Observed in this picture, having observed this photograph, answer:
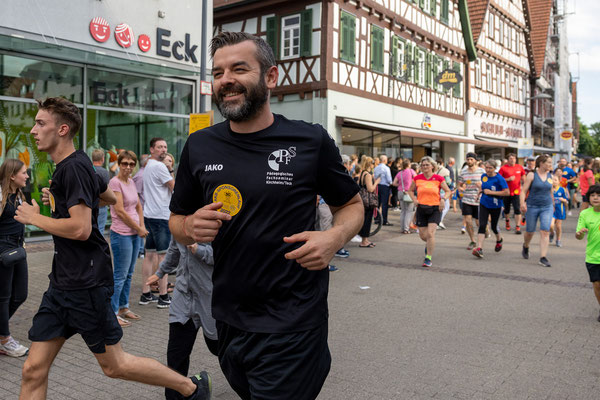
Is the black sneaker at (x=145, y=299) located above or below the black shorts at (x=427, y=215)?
below

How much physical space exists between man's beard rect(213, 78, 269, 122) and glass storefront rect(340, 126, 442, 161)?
60.4 ft

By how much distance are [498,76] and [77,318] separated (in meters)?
35.3

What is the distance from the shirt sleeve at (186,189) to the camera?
2.37 metres

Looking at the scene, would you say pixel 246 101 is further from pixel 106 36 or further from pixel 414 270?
pixel 106 36

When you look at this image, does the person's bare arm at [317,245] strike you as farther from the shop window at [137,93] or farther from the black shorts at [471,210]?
the shop window at [137,93]

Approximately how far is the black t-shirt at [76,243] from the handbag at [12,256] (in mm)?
1649

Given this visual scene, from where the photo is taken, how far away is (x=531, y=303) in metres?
7.08

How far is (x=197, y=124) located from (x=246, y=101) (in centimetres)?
747

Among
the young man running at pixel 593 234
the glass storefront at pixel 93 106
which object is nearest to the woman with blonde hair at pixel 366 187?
the glass storefront at pixel 93 106

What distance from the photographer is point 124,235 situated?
6.05 metres

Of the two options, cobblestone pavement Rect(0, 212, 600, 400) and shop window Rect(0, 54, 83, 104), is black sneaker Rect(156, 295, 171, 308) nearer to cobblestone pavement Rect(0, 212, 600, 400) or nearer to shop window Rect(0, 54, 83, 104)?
cobblestone pavement Rect(0, 212, 600, 400)

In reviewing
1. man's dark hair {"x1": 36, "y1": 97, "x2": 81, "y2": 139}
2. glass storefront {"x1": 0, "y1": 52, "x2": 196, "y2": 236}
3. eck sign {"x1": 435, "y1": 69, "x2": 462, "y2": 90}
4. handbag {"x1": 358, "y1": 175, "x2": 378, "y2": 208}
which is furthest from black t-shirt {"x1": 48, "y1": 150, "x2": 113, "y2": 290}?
eck sign {"x1": 435, "y1": 69, "x2": 462, "y2": 90}

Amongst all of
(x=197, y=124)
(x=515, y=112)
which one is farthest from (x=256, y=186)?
(x=515, y=112)

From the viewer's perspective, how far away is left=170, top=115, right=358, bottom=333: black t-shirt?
218 cm
